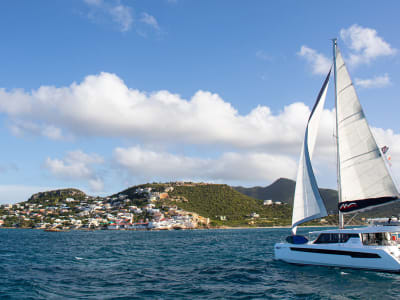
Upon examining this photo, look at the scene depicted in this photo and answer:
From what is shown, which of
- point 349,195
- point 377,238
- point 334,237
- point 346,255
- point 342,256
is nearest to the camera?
point 346,255

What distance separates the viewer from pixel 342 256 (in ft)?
79.7

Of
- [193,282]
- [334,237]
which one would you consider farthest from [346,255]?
[193,282]

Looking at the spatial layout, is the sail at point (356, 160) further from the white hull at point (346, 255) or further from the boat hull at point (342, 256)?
the boat hull at point (342, 256)

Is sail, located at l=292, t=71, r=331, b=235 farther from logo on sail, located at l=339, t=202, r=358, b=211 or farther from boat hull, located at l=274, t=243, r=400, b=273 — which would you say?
boat hull, located at l=274, t=243, r=400, b=273

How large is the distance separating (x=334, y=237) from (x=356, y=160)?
647cm

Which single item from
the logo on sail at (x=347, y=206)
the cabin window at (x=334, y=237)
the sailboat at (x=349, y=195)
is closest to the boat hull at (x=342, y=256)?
the sailboat at (x=349, y=195)

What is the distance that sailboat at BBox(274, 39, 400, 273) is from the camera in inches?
943

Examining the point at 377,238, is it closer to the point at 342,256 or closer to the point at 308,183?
the point at 342,256

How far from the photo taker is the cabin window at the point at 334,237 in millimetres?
24859

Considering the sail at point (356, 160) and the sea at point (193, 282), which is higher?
the sail at point (356, 160)

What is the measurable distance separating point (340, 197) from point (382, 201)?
10.0 ft

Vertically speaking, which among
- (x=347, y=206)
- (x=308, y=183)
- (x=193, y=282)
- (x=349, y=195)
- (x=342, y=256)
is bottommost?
(x=193, y=282)

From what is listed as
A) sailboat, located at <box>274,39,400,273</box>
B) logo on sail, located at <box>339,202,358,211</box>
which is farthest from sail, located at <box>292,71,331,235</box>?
logo on sail, located at <box>339,202,358,211</box>

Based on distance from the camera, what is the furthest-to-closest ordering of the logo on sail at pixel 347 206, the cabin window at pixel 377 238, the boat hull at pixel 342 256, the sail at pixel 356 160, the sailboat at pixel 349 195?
the logo on sail at pixel 347 206
the sail at pixel 356 160
the cabin window at pixel 377 238
the sailboat at pixel 349 195
the boat hull at pixel 342 256
